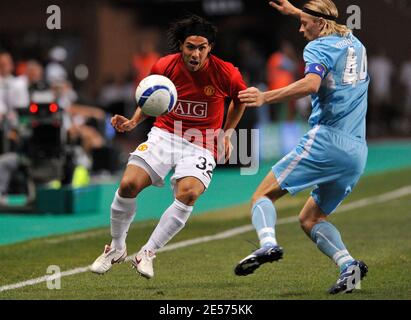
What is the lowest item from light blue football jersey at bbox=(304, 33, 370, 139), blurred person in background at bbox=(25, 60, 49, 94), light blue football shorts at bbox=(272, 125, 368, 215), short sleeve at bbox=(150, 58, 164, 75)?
light blue football shorts at bbox=(272, 125, 368, 215)

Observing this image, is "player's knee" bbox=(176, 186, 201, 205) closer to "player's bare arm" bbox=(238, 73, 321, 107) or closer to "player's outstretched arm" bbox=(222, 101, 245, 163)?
"player's outstretched arm" bbox=(222, 101, 245, 163)

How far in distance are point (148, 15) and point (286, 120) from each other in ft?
25.0

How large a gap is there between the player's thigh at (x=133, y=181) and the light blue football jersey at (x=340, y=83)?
1.56 m

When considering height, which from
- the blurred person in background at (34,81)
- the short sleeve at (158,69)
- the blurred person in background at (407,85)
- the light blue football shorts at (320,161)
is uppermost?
the blurred person in background at (407,85)

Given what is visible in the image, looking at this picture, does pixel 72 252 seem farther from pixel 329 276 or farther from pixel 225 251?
pixel 329 276

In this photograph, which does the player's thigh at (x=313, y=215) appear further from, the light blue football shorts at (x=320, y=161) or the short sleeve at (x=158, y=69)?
the short sleeve at (x=158, y=69)

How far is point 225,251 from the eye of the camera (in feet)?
40.3

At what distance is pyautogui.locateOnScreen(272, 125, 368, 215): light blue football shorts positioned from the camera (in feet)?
30.3

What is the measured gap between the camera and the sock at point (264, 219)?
358 inches


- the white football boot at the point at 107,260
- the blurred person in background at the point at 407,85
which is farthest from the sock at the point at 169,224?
the blurred person in background at the point at 407,85

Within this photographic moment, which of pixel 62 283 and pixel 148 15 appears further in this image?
pixel 148 15

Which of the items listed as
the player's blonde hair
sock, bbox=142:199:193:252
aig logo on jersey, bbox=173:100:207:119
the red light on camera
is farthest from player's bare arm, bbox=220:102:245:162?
the red light on camera

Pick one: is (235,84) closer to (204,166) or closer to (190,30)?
(190,30)
